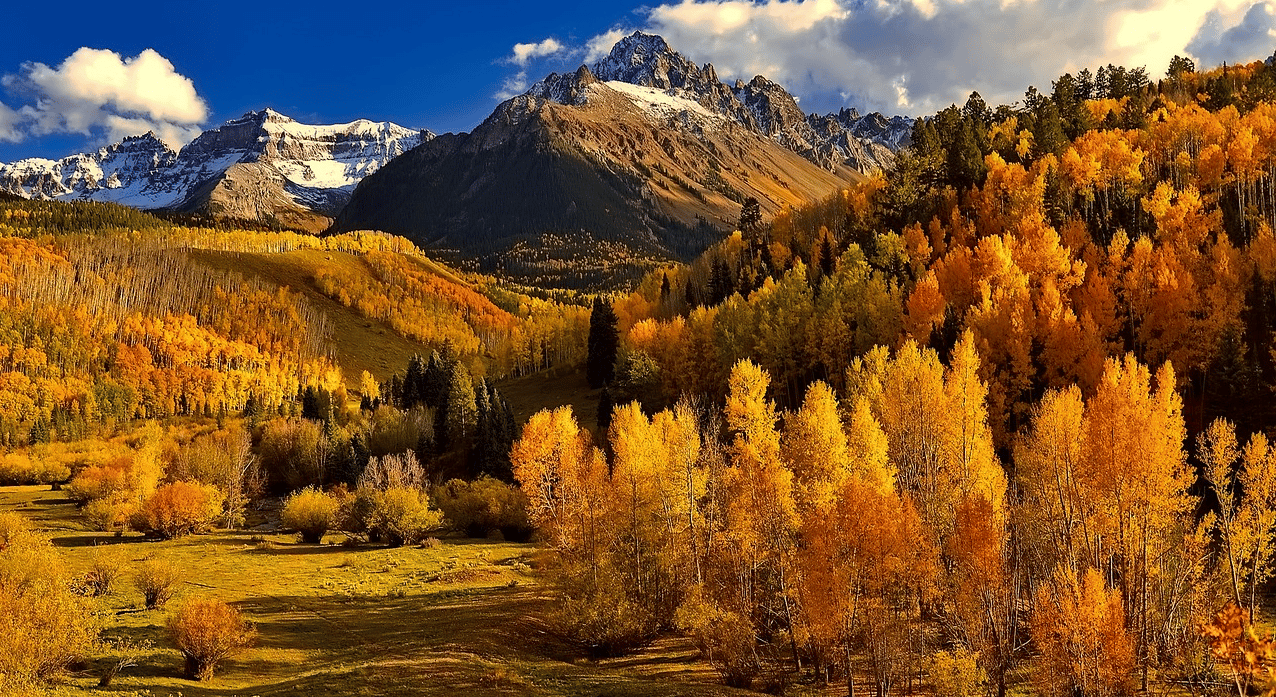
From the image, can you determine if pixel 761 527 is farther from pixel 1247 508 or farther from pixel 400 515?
pixel 400 515

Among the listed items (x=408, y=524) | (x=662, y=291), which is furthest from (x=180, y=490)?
(x=662, y=291)

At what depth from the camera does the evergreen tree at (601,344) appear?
402 feet

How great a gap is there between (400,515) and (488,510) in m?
10.4

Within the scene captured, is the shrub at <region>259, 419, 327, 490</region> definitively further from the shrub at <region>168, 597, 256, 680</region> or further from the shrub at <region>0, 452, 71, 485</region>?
the shrub at <region>168, 597, 256, 680</region>

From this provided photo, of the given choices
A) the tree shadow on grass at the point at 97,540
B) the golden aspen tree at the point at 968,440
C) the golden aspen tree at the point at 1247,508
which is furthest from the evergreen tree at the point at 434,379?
the golden aspen tree at the point at 1247,508

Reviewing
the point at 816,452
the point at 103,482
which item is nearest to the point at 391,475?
Result: the point at 103,482

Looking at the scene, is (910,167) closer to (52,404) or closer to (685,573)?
(685,573)

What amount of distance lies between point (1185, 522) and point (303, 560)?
2723 inches

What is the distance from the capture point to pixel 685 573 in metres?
45.2

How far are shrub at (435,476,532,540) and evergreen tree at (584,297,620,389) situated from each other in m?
41.7

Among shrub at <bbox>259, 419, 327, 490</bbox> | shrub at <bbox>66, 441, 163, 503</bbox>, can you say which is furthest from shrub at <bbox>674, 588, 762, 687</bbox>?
shrub at <bbox>259, 419, 327, 490</bbox>

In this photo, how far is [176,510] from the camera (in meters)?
69.5

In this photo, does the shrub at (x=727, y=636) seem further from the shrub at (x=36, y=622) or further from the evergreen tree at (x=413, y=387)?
the evergreen tree at (x=413, y=387)

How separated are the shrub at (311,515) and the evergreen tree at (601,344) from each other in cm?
5346
